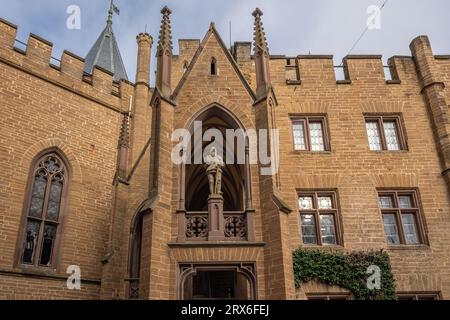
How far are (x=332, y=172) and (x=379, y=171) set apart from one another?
1.52 m

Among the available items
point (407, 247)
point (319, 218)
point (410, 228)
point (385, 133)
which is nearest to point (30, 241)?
point (319, 218)

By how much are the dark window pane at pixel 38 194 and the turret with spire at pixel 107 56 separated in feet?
34.6

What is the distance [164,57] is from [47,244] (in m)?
7.09

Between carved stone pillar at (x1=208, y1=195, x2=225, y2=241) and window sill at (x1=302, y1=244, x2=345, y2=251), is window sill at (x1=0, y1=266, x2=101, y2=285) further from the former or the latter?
window sill at (x1=302, y1=244, x2=345, y2=251)

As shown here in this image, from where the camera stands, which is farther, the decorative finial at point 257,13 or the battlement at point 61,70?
the battlement at point 61,70

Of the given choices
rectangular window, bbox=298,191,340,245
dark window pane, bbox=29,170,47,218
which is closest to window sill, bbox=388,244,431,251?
rectangular window, bbox=298,191,340,245

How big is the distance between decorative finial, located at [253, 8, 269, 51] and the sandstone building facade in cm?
4

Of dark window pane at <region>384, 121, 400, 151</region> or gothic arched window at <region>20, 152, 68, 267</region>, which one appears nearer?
gothic arched window at <region>20, 152, 68, 267</region>

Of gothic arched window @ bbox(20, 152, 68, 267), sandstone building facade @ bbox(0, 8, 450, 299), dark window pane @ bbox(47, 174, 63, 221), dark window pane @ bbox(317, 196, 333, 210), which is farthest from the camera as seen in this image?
dark window pane @ bbox(47, 174, 63, 221)

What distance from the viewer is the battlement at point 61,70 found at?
46.3ft

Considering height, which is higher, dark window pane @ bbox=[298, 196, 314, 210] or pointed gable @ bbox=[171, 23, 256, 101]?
pointed gable @ bbox=[171, 23, 256, 101]

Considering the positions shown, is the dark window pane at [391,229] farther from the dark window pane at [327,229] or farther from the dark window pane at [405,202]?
the dark window pane at [327,229]

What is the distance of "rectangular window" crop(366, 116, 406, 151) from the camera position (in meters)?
13.8

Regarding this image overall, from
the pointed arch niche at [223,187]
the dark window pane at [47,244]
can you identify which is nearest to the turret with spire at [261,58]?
the pointed arch niche at [223,187]
